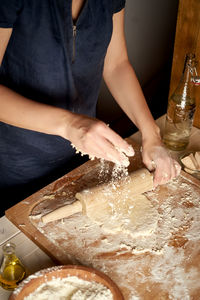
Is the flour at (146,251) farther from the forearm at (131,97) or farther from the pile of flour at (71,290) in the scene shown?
the forearm at (131,97)

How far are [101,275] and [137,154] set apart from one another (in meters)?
0.69

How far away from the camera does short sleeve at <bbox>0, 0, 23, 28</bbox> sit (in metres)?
1.09

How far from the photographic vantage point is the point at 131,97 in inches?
58.4

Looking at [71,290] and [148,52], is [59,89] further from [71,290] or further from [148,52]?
[148,52]

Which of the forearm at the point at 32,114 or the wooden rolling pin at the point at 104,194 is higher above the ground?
the forearm at the point at 32,114

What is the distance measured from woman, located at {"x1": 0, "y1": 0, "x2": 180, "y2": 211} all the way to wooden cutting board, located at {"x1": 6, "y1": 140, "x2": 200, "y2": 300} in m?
0.14

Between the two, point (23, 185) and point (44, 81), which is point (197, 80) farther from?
point (23, 185)

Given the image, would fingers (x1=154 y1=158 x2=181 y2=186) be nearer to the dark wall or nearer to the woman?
the woman

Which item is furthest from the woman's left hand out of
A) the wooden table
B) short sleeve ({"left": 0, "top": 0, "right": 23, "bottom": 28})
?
short sleeve ({"left": 0, "top": 0, "right": 23, "bottom": 28})

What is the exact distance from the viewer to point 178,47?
5.73ft

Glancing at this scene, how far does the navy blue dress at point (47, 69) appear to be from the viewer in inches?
46.8

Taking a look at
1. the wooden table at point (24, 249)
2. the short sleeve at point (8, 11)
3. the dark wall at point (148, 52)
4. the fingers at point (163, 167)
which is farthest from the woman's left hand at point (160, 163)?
the dark wall at point (148, 52)

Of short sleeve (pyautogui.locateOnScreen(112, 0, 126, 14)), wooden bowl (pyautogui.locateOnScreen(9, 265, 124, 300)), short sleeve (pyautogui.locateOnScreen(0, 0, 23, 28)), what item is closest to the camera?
wooden bowl (pyautogui.locateOnScreen(9, 265, 124, 300))

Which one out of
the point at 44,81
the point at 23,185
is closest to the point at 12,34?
the point at 44,81
